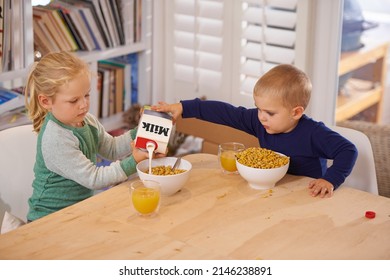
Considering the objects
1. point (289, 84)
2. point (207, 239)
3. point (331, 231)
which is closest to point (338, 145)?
point (289, 84)

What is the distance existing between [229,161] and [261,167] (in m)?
0.14

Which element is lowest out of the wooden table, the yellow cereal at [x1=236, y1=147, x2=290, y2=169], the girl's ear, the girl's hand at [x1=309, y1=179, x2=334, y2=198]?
the wooden table

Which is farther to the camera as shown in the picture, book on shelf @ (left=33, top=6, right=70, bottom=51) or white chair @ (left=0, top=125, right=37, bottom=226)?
book on shelf @ (left=33, top=6, right=70, bottom=51)

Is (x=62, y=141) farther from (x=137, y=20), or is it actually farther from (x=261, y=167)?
(x=137, y=20)

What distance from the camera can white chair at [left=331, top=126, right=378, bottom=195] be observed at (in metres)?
2.19

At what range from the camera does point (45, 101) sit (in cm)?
202

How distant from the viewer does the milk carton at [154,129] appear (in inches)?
75.1

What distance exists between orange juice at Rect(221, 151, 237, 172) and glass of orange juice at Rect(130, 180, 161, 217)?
329 millimetres

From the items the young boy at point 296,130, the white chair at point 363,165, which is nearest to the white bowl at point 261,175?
the young boy at point 296,130

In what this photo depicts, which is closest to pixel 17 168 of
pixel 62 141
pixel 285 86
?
pixel 62 141

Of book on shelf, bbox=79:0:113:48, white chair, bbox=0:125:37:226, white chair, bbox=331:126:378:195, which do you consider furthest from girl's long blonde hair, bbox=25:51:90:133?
book on shelf, bbox=79:0:113:48

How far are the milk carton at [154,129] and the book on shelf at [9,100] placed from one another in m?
1.00

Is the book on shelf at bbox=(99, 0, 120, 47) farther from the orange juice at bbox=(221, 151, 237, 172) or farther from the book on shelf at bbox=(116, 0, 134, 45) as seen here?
the orange juice at bbox=(221, 151, 237, 172)

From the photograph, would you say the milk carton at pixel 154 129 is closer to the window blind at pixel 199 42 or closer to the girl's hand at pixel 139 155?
the girl's hand at pixel 139 155
